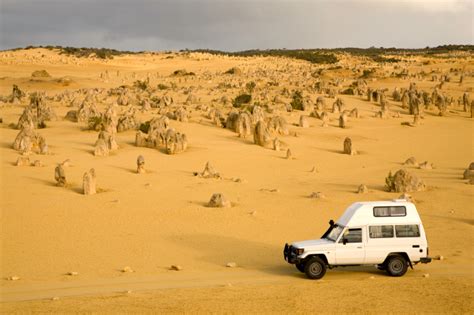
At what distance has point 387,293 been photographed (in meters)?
13.3

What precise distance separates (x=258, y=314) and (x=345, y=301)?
6.23 ft

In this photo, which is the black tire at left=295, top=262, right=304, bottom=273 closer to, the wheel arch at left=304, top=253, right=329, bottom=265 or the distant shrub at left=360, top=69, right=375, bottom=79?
the wheel arch at left=304, top=253, right=329, bottom=265

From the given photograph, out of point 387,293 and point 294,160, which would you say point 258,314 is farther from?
point 294,160

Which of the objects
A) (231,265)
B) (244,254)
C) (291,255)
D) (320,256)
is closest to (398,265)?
(320,256)

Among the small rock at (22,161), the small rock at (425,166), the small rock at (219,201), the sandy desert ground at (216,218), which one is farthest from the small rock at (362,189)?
the small rock at (22,161)

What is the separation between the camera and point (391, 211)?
49.8 ft

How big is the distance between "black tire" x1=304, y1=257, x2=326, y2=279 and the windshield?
0.71 m

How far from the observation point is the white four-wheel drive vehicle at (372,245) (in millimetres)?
14781

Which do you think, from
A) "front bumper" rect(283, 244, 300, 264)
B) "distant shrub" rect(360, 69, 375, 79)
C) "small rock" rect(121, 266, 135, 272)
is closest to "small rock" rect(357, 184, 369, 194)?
"front bumper" rect(283, 244, 300, 264)

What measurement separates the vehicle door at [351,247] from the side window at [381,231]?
0.23 meters

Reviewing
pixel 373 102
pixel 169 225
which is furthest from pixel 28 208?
pixel 373 102

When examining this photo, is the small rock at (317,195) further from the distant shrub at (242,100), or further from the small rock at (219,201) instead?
the distant shrub at (242,100)

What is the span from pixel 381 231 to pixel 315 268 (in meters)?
1.84

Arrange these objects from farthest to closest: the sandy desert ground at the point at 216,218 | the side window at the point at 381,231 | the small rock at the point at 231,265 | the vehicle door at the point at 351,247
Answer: the small rock at the point at 231,265, the side window at the point at 381,231, the vehicle door at the point at 351,247, the sandy desert ground at the point at 216,218
